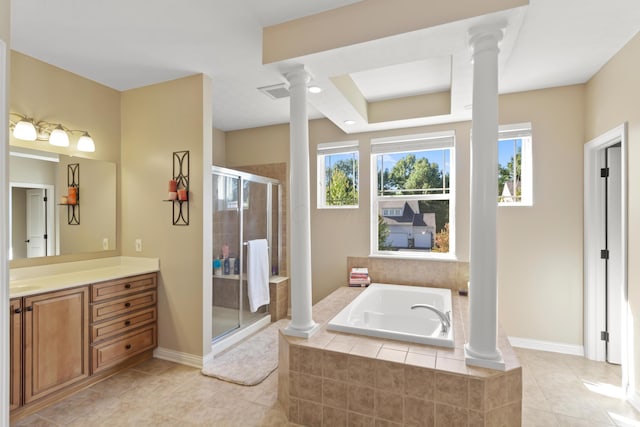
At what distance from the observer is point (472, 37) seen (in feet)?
5.70

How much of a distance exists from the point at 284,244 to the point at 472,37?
314cm

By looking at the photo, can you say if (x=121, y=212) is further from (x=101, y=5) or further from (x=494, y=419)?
(x=494, y=419)

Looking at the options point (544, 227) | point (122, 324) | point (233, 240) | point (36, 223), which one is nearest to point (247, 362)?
point (122, 324)

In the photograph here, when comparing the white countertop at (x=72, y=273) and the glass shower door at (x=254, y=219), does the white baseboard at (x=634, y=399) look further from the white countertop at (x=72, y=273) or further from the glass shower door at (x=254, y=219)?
the white countertop at (x=72, y=273)

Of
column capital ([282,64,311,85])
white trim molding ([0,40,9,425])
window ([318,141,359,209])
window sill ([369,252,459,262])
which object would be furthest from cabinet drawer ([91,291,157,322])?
window sill ([369,252,459,262])

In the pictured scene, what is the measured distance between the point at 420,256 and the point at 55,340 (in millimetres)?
3393

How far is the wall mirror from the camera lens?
2.35 metres

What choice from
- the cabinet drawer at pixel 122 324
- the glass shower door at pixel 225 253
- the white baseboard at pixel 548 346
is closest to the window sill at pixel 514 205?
the white baseboard at pixel 548 346

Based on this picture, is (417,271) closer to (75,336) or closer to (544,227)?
(544,227)

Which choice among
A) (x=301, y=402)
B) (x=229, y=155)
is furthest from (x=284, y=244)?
(x=301, y=402)

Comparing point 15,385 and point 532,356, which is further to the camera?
point 532,356

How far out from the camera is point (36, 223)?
2.46 meters

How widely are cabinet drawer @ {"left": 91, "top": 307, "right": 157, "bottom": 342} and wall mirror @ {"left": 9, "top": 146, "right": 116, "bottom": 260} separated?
75cm

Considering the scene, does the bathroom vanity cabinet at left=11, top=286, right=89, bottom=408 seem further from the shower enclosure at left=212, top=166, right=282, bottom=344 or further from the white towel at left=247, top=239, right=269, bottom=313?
the white towel at left=247, top=239, right=269, bottom=313
